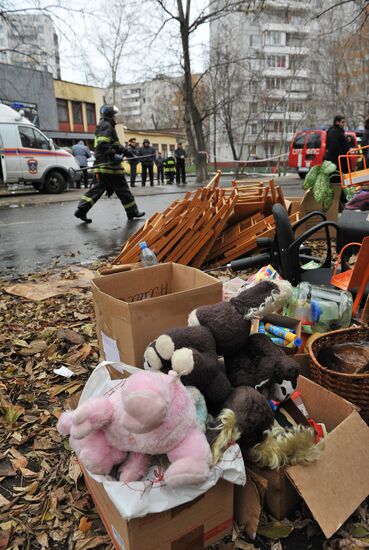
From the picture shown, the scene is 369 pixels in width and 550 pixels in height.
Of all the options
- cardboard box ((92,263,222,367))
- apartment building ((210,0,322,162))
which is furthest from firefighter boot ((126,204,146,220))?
apartment building ((210,0,322,162))

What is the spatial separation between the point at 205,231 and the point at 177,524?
10.9 feet

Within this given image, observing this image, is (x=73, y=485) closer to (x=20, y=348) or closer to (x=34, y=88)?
(x=20, y=348)

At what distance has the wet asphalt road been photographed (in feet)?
18.2

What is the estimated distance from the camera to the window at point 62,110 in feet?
117

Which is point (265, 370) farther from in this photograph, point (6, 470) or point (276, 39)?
point (276, 39)

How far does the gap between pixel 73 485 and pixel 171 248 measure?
9.52 ft

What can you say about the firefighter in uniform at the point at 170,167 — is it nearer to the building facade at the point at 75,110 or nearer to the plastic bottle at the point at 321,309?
the plastic bottle at the point at 321,309

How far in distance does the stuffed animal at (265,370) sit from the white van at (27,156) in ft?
42.1

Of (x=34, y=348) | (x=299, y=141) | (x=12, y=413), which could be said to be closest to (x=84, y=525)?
(x=12, y=413)

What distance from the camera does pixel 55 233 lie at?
736cm

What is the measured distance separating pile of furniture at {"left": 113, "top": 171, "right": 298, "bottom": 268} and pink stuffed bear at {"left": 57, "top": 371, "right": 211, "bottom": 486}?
9.90ft

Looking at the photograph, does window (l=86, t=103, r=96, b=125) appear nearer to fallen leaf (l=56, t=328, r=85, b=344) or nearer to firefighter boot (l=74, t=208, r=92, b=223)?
firefighter boot (l=74, t=208, r=92, b=223)

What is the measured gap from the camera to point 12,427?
7.08 feet

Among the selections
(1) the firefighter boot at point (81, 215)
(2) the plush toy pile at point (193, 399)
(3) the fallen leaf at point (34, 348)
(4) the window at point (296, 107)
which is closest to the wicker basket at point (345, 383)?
(2) the plush toy pile at point (193, 399)
